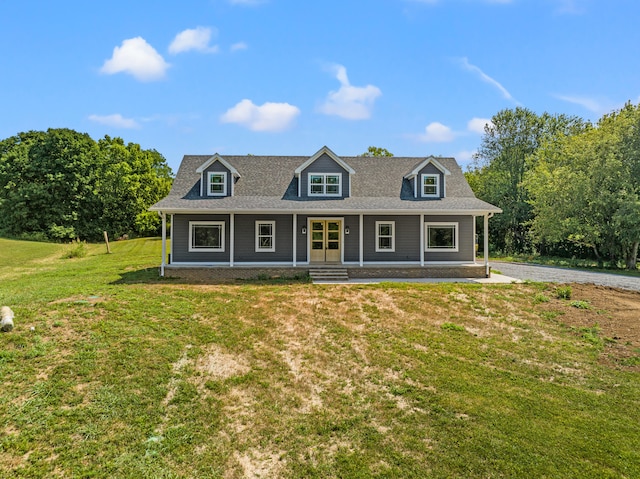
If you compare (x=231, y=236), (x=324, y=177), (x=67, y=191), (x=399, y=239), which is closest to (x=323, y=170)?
(x=324, y=177)

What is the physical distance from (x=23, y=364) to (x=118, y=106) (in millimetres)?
13940

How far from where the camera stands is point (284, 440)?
4.79 m

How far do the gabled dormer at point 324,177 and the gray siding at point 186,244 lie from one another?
161 inches

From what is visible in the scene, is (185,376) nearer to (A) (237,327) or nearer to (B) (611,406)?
(A) (237,327)

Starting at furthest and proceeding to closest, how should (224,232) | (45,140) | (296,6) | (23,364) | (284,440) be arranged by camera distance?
(45,140) → (224,232) → (296,6) → (23,364) → (284,440)

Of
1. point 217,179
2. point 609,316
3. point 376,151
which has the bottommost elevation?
point 609,316

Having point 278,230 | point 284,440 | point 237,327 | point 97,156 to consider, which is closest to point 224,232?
point 278,230

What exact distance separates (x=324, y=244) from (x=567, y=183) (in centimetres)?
1882

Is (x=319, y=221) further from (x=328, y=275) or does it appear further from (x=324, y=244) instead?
(x=328, y=275)

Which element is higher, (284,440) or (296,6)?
(296,6)

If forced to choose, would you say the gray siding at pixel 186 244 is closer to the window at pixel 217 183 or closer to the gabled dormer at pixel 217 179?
the gabled dormer at pixel 217 179

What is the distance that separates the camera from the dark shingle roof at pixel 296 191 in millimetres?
15711

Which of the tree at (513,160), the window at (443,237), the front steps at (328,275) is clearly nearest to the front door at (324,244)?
the front steps at (328,275)

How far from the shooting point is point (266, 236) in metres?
16.5
